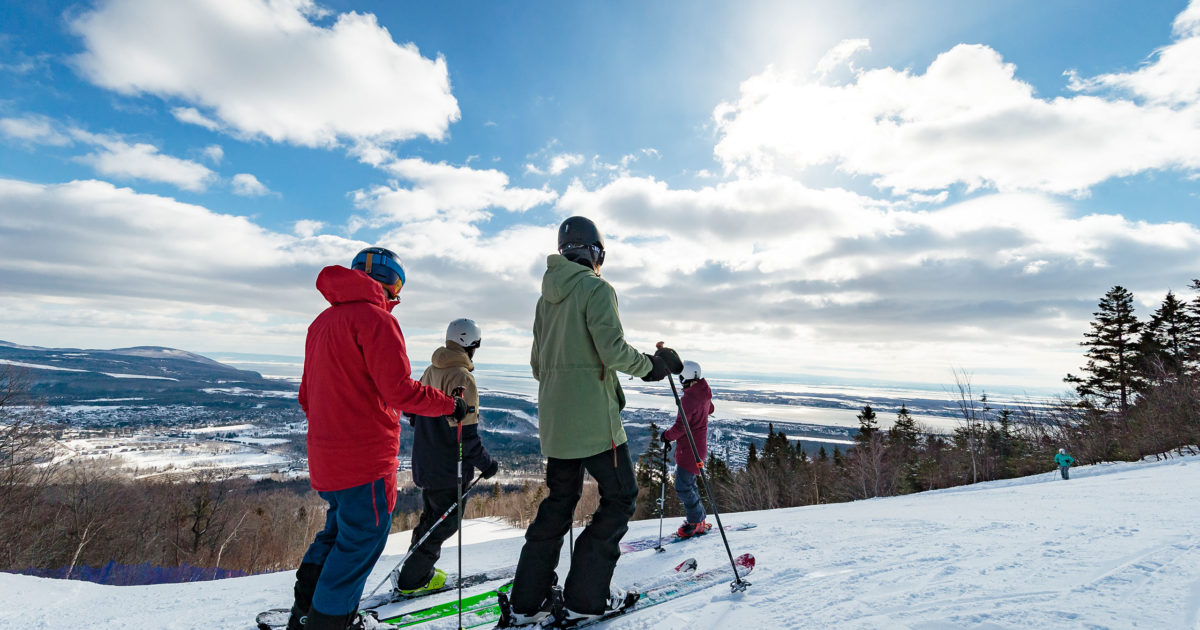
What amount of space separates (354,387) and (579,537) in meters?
1.52

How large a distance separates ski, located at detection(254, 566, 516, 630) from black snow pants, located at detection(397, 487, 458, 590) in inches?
3.6

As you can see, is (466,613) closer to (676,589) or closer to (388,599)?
(388,599)

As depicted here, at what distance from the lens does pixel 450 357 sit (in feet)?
13.8

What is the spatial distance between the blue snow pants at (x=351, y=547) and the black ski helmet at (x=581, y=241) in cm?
173

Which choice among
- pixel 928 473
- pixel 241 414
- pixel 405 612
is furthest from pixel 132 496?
pixel 241 414

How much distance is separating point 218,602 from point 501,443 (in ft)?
334

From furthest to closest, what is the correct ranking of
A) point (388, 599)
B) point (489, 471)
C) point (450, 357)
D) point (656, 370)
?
point (450, 357) → point (489, 471) → point (388, 599) → point (656, 370)

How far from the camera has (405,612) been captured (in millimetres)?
3301

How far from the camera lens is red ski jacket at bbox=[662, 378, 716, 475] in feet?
18.8

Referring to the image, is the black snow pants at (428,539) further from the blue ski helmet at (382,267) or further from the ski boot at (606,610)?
the blue ski helmet at (382,267)

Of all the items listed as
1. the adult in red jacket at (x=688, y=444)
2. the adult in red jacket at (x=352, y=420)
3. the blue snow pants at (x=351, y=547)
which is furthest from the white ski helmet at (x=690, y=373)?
the blue snow pants at (x=351, y=547)

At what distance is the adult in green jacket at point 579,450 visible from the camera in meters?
2.84

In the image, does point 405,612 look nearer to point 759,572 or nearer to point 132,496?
point 759,572

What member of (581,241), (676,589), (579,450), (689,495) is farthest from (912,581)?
(689,495)
